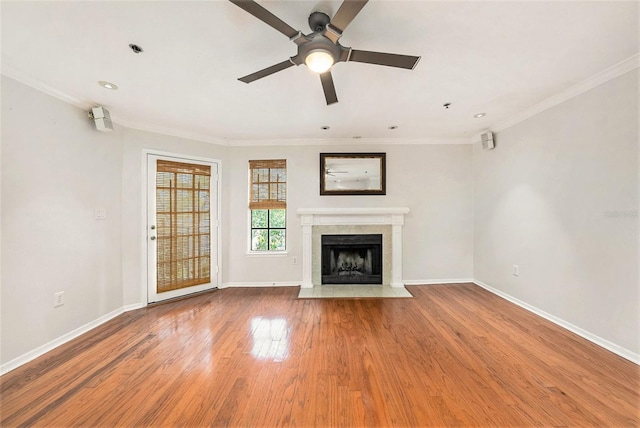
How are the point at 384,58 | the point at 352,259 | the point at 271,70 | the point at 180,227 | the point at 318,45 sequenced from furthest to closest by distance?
1. the point at 352,259
2. the point at 180,227
3. the point at 271,70
4. the point at 384,58
5. the point at 318,45

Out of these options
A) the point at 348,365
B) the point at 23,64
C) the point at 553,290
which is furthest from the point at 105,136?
the point at 553,290

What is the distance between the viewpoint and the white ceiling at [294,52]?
1431 millimetres

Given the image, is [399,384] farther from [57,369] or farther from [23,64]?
[23,64]

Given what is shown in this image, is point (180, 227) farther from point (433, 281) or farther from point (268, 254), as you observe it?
point (433, 281)

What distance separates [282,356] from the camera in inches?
80.6

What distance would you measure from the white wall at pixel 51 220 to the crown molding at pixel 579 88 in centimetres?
493

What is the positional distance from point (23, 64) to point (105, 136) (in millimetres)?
990

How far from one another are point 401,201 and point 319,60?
292cm

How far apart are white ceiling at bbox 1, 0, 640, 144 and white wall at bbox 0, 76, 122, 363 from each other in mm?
312

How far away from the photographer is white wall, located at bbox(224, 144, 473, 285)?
3963 millimetres

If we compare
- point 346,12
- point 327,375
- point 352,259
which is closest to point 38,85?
point 346,12

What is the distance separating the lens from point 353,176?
3975 mm

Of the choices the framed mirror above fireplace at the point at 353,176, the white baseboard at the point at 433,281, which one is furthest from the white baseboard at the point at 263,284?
the white baseboard at the point at 433,281

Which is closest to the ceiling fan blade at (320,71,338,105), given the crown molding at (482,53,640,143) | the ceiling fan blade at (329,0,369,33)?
the ceiling fan blade at (329,0,369,33)
